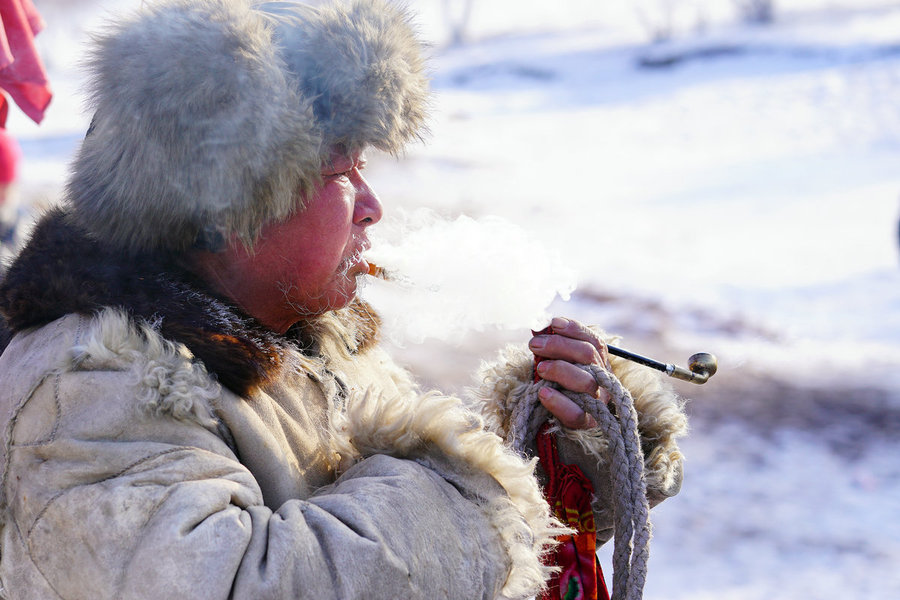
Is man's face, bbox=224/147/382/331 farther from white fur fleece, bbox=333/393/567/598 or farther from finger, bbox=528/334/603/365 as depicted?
finger, bbox=528/334/603/365

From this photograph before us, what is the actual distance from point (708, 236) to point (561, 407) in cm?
673

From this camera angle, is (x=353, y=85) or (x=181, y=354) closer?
(x=181, y=354)

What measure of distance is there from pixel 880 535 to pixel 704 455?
0.89 metres

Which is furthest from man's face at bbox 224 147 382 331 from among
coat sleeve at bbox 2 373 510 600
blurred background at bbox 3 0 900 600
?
coat sleeve at bbox 2 373 510 600

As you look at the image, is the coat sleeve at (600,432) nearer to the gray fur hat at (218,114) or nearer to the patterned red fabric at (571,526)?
the patterned red fabric at (571,526)

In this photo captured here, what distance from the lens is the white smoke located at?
169 cm

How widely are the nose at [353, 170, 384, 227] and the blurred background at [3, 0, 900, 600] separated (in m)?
0.19

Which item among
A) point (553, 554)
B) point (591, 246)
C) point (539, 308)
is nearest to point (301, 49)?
point (539, 308)

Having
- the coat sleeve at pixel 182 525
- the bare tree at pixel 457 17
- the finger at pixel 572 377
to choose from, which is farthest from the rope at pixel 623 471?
the bare tree at pixel 457 17

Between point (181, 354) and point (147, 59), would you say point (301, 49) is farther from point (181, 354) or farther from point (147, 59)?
point (181, 354)

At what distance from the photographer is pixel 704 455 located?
4137 mm

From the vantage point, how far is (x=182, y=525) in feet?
3.61

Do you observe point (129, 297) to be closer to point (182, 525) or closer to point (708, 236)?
point (182, 525)

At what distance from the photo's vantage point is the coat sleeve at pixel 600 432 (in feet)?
5.81
